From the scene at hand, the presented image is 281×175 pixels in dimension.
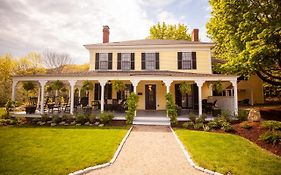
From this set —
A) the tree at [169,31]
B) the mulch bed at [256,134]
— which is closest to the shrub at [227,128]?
the mulch bed at [256,134]

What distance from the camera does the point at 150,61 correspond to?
61.8 feet

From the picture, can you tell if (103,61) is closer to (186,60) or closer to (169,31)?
(186,60)

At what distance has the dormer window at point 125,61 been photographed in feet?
62.2

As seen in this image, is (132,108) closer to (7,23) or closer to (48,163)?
(48,163)

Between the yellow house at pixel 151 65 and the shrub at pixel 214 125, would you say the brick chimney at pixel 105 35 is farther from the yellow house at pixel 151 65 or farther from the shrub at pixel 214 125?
the shrub at pixel 214 125

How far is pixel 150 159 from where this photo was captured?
6.99 m

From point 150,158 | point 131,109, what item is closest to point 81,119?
point 131,109

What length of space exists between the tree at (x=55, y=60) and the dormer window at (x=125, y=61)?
1255 inches

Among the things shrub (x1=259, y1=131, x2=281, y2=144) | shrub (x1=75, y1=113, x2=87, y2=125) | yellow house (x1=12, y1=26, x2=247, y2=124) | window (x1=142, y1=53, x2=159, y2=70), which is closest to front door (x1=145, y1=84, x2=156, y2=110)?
yellow house (x1=12, y1=26, x2=247, y2=124)

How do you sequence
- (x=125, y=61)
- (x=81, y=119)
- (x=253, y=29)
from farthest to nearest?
(x=125, y=61) < (x=81, y=119) < (x=253, y=29)

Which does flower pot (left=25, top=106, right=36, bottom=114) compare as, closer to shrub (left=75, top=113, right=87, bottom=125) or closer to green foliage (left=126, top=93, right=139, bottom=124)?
shrub (left=75, top=113, right=87, bottom=125)

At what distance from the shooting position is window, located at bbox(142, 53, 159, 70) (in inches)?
738

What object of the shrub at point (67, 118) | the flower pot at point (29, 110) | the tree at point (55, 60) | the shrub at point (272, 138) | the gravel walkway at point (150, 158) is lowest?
the gravel walkway at point (150, 158)

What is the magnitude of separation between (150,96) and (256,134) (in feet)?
33.6
